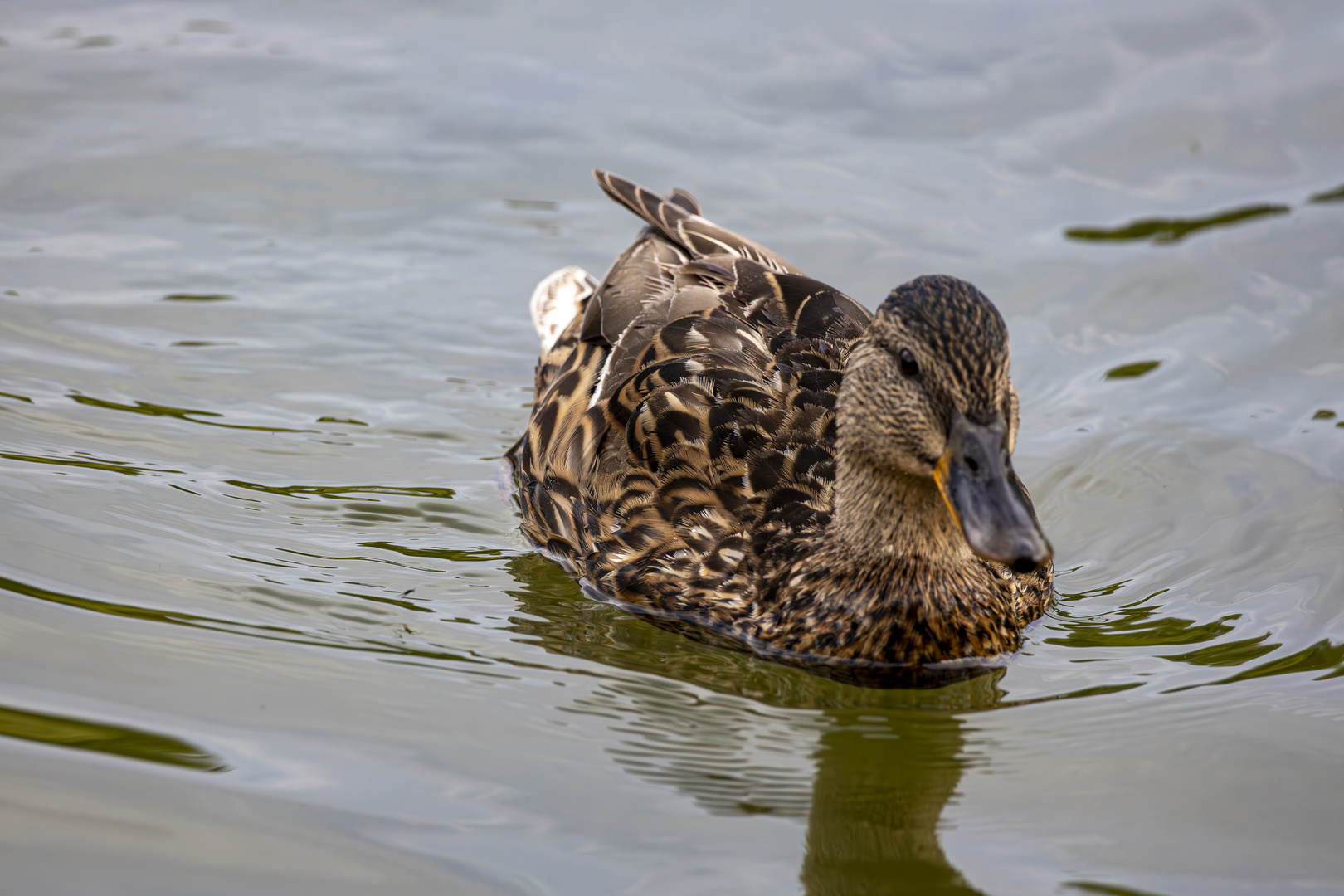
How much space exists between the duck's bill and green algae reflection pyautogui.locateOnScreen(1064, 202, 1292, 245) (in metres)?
5.05

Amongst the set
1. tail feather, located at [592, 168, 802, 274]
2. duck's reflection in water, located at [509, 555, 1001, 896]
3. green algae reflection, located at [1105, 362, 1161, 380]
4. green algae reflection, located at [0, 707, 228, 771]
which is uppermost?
tail feather, located at [592, 168, 802, 274]

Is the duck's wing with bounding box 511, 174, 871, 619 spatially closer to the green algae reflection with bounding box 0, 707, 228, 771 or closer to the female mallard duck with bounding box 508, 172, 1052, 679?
the female mallard duck with bounding box 508, 172, 1052, 679

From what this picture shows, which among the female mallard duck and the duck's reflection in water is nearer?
the duck's reflection in water

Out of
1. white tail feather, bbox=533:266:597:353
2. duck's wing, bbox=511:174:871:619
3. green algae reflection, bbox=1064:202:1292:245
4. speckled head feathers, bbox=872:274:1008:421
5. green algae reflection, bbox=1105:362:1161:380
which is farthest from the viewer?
green algae reflection, bbox=1064:202:1292:245

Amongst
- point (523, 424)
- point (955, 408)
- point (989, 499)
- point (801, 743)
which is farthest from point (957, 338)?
point (523, 424)

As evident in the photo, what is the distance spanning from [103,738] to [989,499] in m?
2.78

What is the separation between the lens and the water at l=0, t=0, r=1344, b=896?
4336 mm

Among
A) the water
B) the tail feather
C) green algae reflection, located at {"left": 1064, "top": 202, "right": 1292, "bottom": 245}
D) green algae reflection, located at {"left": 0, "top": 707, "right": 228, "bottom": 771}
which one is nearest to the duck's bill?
the water

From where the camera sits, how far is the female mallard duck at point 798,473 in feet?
15.5

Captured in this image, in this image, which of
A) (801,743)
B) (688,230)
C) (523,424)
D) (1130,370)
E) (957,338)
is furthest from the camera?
(1130,370)

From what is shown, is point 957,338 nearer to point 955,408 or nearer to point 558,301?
point 955,408

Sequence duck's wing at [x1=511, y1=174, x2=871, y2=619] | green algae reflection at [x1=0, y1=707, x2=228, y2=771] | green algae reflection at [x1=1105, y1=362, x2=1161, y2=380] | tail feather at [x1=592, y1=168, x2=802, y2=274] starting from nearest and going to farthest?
green algae reflection at [x1=0, y1=707, x2=228, y2=771]
duck's wing at [x1=511, y1=174, x2=871, y2=619]
tail feather at [x1=592, y1=168, x2=802, y2=274]
green algae reflection at [x1=1105, y1=362, x2=1161, y2=380]

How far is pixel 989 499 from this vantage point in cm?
456

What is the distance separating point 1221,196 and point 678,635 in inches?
229
